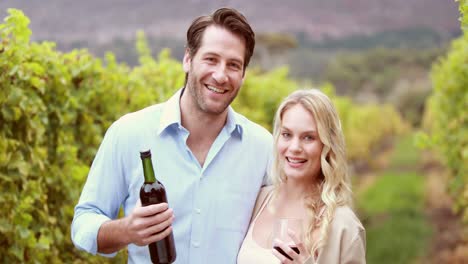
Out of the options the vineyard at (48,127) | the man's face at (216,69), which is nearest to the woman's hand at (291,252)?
the man's face at (216,69)

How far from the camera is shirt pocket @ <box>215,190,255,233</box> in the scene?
2906 millimetres

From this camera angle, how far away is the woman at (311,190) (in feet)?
9.02

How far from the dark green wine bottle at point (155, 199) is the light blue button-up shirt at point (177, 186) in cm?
34

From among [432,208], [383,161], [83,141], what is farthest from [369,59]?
[83,141]

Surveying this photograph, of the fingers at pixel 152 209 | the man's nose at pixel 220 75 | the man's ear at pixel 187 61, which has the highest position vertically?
the man's ear at pixel 187 61

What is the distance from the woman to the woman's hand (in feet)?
0.32

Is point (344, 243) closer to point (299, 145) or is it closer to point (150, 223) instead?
point (299, 145)

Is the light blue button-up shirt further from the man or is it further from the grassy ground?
the grassy ground

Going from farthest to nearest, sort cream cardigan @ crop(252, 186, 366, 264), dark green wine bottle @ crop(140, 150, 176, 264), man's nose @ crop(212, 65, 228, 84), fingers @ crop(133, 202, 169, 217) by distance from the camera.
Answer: man's nose @ crop(212, 65, 228, 84), cream cardigan @ crop(252, 186, 366, 264), dark green wine bottle @ crop(140, 150, 176, 264), fingers @ crop(133, 202, 169, 217)

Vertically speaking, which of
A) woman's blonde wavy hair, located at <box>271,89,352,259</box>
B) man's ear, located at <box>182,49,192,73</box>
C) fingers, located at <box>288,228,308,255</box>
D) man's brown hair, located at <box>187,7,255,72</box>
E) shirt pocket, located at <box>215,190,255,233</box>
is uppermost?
man's brown hair, located at <box>187,7,255,72</box>

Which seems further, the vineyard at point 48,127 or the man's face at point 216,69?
the vineyard at point 48,127

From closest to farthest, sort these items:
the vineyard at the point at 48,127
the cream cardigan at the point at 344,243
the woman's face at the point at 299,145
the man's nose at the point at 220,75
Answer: the cream cardigan at the point at 344,243
the man's nose at the point at 220,75
the woman's face at the point at 299,145
the vineyard at the point at 48,127

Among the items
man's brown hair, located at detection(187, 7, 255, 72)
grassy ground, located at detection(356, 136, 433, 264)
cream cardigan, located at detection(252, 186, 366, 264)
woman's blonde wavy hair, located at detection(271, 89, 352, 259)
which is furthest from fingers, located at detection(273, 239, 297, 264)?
grassy ground, located at detection(356, 136, 433, 264)

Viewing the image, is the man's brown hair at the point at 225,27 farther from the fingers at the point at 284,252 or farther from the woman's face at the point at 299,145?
the fingers at the point at 284,252
